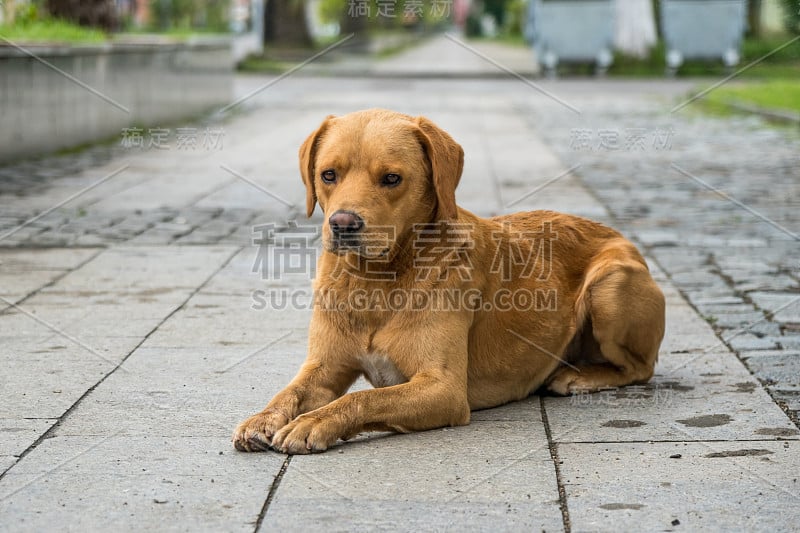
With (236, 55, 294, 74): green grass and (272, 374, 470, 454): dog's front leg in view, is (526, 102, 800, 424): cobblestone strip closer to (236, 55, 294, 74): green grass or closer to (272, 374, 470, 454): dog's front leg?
(272, 374, 470, 454): dog's front leg

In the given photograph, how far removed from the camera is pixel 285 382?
18.1ft

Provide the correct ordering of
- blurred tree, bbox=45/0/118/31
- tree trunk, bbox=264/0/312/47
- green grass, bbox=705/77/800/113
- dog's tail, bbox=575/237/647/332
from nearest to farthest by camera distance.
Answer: dog's tail, bbox=575/237/647/332
blurred tree, bbox=45/0/118/31
green grass, bbox=705/77/800/113
tree trunk, bbox=264/0/312/47

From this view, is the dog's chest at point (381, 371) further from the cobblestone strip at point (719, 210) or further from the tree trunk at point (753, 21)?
the tree trunk at point (753, 21)

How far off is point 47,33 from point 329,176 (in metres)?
13.4

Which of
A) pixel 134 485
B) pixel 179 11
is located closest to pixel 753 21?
pixel 179 11

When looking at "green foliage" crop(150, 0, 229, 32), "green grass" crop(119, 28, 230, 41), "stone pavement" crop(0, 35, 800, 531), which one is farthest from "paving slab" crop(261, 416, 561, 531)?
"green foliage" crop(150, 0, 229, 32)

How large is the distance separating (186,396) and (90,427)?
0.59 m

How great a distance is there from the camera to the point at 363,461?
4.34 metres

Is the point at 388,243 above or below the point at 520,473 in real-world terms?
above

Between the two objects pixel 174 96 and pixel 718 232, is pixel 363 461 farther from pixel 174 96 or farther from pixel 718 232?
pixel 174 96

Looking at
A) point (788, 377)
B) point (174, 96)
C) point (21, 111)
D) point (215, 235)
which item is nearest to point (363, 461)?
point (788, 377)

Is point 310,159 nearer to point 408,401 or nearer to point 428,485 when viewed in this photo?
point 408,401

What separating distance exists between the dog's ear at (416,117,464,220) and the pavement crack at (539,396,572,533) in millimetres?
995

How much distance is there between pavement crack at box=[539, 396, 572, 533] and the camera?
375 centimetres
